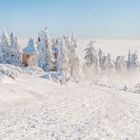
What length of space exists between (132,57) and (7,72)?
90.8 metres

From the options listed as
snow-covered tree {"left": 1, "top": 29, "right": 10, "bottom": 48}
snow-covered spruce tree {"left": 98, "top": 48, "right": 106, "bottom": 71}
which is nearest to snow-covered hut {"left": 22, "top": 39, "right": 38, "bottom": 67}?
snow-covered tree {"left": 1, "top": 29, "right": 10, "bottom": 48}

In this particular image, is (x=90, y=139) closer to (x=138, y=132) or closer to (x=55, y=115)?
(x=138, y=132)

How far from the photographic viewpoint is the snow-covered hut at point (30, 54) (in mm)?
68613

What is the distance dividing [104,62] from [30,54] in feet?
134

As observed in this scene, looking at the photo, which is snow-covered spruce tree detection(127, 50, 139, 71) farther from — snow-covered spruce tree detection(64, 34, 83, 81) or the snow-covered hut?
the snow-covered hut

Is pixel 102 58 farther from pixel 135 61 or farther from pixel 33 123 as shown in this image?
pixel 33 123

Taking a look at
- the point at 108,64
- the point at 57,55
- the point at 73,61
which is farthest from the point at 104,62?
the point at 57,55

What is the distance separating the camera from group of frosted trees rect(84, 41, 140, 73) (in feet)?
276

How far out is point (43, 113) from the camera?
20.0 meters

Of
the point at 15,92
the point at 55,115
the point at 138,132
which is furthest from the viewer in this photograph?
the point at 15,92

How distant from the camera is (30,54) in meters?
70.5

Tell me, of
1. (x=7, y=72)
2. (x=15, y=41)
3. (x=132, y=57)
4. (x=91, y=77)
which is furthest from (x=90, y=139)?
(x=132, y=57)

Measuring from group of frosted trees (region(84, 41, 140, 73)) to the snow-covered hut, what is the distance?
19.9 metres

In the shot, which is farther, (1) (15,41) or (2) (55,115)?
(1) (15,41)
